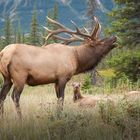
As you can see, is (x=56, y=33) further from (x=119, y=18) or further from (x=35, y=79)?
(x=119, y=18)

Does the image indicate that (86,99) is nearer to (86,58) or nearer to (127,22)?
(86,58)

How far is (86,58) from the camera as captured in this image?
37.4 feet

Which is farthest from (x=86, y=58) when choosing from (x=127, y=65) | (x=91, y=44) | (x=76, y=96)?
(x=127, y=65)

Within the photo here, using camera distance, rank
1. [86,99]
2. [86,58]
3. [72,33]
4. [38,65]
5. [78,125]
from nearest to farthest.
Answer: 1. [78,125]
2. [38,65]
3. [86,58]
4. [72,33]
5. [86,99]

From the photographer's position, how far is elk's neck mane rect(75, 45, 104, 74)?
11.2m

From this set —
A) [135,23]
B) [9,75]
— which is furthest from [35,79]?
[135,23]

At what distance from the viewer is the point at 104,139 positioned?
21.9 feet

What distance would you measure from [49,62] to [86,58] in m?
1.47

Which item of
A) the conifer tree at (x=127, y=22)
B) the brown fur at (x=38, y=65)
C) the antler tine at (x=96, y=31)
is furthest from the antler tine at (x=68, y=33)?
the conifer tree at (x=127, y=22)

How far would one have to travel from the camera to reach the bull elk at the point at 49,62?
966 centimetres

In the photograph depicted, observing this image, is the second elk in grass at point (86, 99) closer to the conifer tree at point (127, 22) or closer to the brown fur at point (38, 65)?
the brown fur at point (38, 65)

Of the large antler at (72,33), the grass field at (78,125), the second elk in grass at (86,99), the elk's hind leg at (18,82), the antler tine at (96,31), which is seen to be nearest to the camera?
the grass field at (78,125)

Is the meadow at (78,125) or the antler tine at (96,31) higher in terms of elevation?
the antler tine at (96,31)

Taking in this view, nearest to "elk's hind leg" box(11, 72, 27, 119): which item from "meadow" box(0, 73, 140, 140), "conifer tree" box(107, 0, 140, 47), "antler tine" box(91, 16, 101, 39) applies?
"meadow" box(0, 73, 140, 140)
